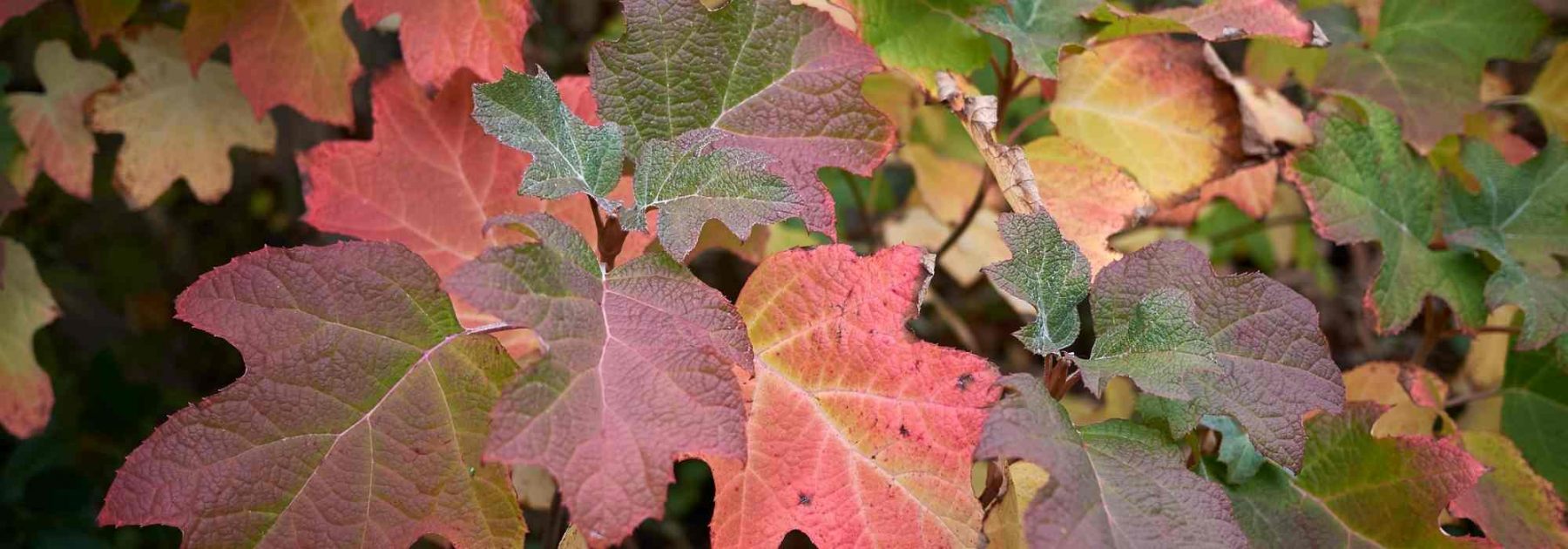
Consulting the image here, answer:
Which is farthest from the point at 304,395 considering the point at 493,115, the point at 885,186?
the point at 885,186

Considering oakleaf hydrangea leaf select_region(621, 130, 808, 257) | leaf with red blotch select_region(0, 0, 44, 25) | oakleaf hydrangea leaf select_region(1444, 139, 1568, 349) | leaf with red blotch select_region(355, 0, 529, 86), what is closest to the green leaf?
oakleaf hydrangea leaf select_region(1444, 139, 1568, 349)

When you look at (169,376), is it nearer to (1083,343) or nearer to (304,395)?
(304,395)

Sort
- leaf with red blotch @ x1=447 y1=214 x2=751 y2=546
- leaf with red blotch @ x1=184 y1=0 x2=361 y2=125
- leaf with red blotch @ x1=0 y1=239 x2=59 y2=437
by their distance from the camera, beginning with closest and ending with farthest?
leaf with red blotch @ x1=447 y1=214 x2=751 y2=546 < leaf with red blotch @ x1=184 y1=0 x2=361 y2=125 < leaf with red blotch @ x1=0 y1=239 x2=59 y2=437

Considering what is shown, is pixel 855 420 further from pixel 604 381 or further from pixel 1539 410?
pixel 1539 410

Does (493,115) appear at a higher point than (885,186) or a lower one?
higher

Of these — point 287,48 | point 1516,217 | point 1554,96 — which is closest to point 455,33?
point 287,48

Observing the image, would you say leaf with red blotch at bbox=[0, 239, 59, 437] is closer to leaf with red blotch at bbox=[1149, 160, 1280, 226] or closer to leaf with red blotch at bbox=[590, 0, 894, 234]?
leaf with red blotch at bbox=[590, 0, 894, 234]

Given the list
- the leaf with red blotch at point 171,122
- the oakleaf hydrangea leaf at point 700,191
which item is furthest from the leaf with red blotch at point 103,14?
the oakleaf hydrangea leaf at point 700,191
